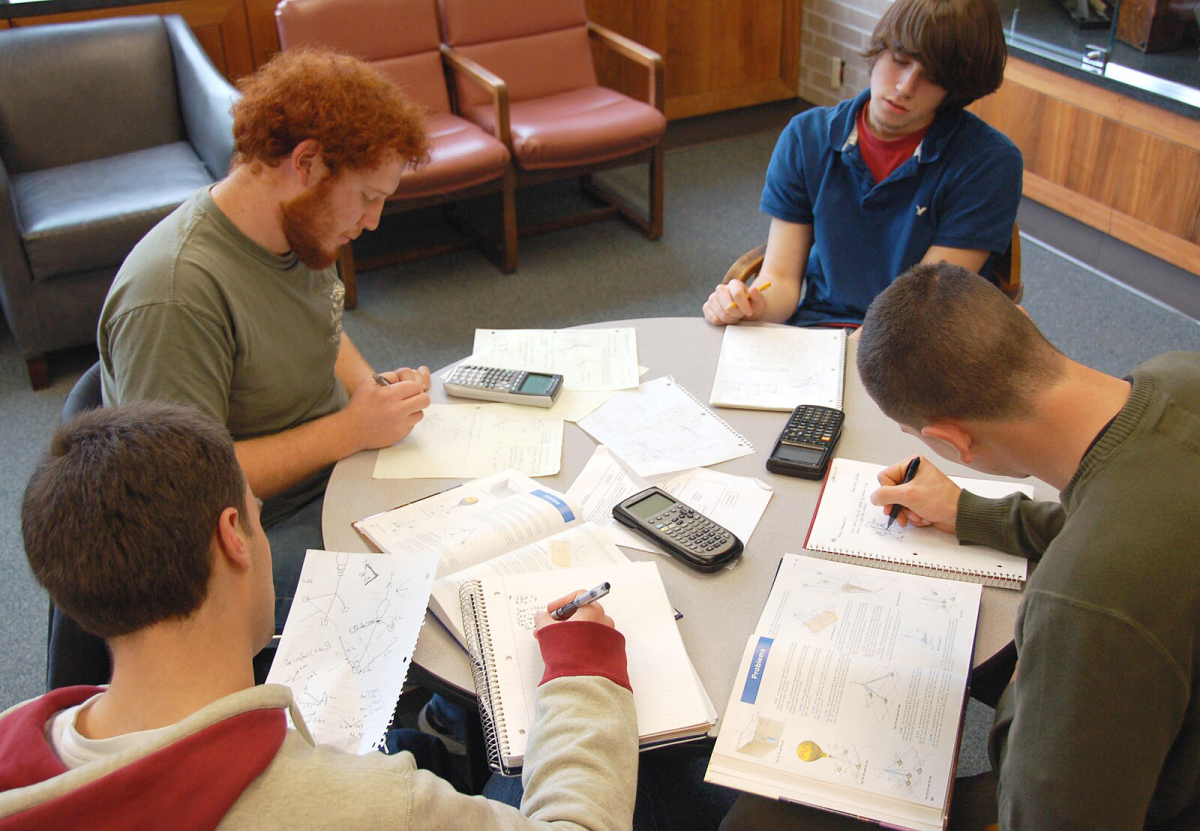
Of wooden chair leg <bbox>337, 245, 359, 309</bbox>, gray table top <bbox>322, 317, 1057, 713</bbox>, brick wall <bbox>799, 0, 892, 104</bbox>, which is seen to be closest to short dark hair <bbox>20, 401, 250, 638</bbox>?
gray table top <bbox>322, 317, 1057, 713</bbox>

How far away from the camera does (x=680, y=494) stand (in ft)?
5.01

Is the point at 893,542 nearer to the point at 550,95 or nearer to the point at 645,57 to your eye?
the point at 645,57

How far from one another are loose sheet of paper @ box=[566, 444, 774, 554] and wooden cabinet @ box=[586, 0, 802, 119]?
345 centimetres

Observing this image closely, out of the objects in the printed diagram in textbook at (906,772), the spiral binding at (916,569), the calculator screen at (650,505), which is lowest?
the printed diagram in textbook at (906,772)

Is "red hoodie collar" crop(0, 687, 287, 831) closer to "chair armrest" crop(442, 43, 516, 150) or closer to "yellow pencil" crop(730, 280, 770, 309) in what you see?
"yellow pencil" crop(730, 280, 770, 309)

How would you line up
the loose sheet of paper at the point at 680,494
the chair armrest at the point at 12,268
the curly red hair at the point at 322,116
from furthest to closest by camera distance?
the chair armrest at the point at 12,268 < the curly red hair at the point at 322,116 < the loose sheet of paper at the point at 680,494

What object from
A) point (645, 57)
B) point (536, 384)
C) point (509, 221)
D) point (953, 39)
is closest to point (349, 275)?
point (509, 221)

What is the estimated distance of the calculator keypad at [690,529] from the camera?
1386mm

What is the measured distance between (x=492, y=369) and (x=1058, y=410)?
101cm

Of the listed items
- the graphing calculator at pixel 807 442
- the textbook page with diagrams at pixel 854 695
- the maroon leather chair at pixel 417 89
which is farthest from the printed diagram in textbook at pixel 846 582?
the maroon leather chair at pixel 417 89

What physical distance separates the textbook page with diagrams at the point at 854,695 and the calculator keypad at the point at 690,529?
98 millimetres

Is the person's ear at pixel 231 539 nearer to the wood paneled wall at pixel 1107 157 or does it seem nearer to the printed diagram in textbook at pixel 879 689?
the printed diagram in textbook at pixel 879 689

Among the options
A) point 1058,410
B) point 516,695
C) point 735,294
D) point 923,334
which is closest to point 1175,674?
point 1058,410

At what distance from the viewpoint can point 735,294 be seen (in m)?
1.96
